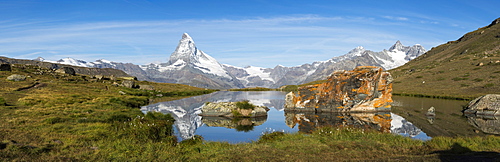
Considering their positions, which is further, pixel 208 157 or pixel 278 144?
pixel 278 144

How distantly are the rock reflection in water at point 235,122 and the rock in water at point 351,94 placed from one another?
10714mm

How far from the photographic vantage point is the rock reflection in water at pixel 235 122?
111 feet

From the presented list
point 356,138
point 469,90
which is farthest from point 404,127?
point 469,90

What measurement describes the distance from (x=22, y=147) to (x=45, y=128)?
311 inches

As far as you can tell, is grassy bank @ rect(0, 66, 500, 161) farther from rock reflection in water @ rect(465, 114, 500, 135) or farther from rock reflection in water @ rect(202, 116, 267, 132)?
rock reflection in water @ rect(465, 114, 500, 135)

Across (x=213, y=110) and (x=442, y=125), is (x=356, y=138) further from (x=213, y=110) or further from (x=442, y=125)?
(x=213, y=110)

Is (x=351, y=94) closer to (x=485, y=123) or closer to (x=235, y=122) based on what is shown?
(x=485, y=123)

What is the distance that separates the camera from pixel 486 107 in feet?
132

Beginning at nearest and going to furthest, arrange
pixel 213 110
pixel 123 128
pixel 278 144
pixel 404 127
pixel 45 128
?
pixel 278 144 < pixel 45 128 < pixel 123 128 < pixel 404 127 < pixel 213 110

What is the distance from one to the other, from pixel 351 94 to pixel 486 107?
1782cm

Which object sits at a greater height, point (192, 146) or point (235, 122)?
point (192, 146)

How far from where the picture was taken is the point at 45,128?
22469 mm

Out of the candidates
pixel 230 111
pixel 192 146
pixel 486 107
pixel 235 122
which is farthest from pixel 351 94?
pixel 192 146

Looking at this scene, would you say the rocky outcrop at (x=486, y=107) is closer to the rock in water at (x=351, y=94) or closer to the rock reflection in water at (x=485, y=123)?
the rock reflection in water at (x=485, y=123)
